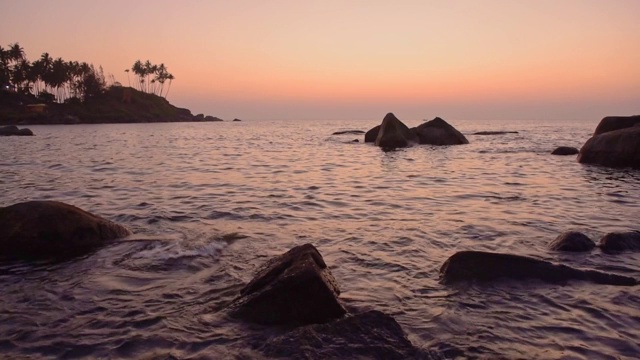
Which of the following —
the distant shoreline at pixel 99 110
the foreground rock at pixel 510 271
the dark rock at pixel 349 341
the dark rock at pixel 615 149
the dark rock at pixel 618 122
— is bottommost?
the dark rock at pixel 349 341

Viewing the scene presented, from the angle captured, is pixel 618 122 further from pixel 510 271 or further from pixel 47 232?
pixel 47 232

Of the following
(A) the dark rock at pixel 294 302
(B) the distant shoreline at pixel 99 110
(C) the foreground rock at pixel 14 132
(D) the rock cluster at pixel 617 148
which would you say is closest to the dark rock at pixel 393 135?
(D) the rock cluster at pixel 617 148

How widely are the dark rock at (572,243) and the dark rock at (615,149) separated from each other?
46.9 ft

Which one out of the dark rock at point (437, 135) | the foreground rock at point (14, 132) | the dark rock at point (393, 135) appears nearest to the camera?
the dark rock at point (393, 135)

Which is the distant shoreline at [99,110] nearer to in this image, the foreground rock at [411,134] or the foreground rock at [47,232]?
the foreground rock at [411,134]

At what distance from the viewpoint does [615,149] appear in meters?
18.8

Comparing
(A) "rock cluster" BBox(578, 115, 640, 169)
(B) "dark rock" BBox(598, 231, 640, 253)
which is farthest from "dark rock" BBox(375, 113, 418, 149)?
(B) "dark rock" BBox(598, 231, 640, 253)

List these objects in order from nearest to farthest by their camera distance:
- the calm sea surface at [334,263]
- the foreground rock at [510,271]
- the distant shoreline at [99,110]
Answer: the calm sea surface at [334,263], the foreground rock at [510,271], the distant shoreline at [99,110]

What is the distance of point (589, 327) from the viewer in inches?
174

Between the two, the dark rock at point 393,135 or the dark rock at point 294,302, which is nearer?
the dark rock at point 294,302

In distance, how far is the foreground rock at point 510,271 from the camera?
5648mm

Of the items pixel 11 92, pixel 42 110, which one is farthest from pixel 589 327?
pixel 11 92

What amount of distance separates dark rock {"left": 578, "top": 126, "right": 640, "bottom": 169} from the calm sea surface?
4.13 meters

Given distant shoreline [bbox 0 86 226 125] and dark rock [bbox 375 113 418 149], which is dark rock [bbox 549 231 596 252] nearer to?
dark rock [bbox 375 113 418 149]
